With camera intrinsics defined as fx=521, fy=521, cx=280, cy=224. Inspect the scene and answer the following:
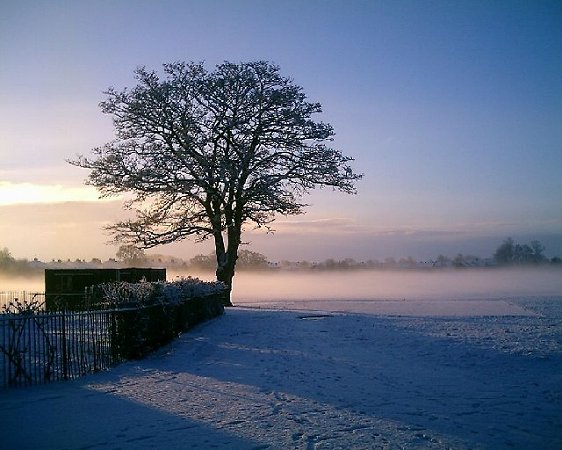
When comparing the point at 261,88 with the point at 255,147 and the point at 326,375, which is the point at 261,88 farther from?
the point at 326,375

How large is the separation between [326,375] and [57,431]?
5582mm

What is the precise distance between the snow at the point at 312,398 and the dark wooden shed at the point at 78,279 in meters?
15.1

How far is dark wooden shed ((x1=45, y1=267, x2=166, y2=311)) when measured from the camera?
29.6 metres

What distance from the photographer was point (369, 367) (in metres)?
12.0

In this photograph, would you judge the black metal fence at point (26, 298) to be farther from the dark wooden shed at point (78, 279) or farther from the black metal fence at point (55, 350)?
the black metal fence at point (55, 350)

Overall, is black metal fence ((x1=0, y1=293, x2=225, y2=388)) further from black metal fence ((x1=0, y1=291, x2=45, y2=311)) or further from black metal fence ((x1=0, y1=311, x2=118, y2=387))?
black metal fence ((x1=0, y1=291, x2=45, y2=311))

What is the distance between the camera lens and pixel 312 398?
9164 millimetres

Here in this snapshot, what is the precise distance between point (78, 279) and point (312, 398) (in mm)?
25112

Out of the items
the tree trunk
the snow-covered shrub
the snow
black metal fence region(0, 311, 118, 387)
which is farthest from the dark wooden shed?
black metal fence region(0, 311, 118, 387)

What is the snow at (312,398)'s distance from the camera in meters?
7.07

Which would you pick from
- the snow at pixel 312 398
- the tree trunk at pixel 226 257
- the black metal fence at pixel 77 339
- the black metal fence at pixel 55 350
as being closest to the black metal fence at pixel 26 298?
the black metal fence at pixel 77 339

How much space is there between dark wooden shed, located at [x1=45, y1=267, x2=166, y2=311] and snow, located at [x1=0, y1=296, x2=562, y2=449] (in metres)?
15.1

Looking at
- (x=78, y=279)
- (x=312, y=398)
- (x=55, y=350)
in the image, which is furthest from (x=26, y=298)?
(x=312, y=398)

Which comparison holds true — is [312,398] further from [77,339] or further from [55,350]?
[77,339]
